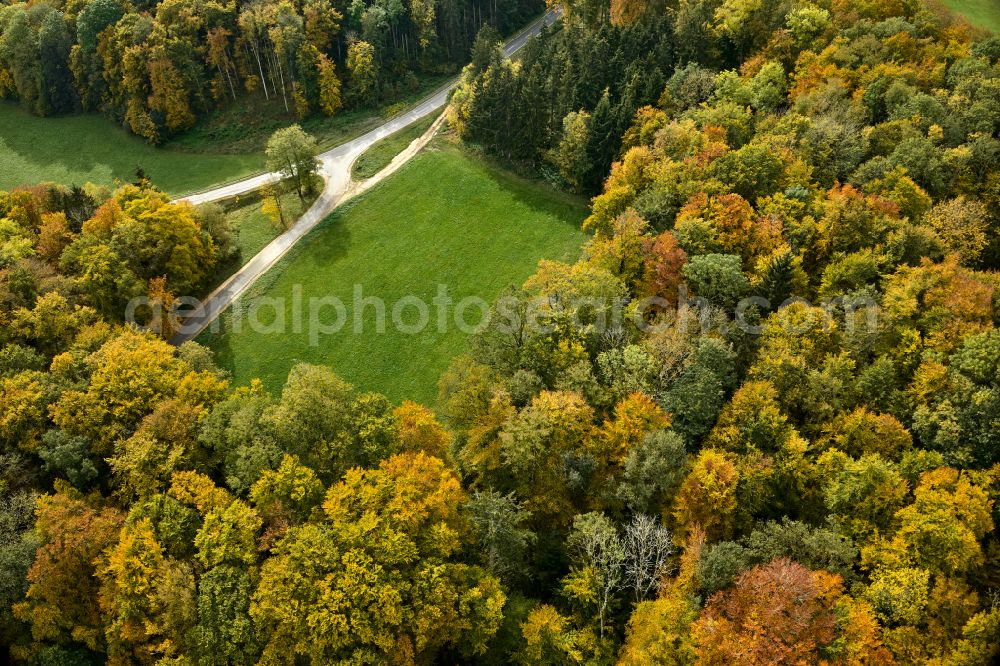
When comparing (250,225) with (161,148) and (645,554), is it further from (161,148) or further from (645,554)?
(645,554)

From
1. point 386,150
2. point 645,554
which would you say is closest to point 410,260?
point 386,150

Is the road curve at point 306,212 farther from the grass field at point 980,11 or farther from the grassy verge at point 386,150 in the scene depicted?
the grass field at point 980,11

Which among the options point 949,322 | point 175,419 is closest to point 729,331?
point 949,322

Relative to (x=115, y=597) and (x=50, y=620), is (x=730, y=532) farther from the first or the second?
(x=50, y=620)

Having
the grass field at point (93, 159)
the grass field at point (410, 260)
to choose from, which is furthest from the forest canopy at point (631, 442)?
the grass field at point (93, 159)

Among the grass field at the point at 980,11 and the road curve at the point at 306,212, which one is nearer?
the road curve at the point at 306,212
